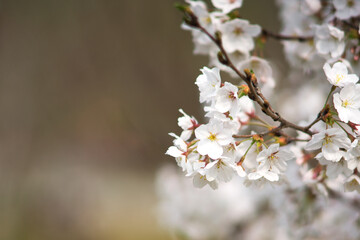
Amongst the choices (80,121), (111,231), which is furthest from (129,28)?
(80,121)

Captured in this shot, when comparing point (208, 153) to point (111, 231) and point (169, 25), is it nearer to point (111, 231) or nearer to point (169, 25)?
point (111, 231)

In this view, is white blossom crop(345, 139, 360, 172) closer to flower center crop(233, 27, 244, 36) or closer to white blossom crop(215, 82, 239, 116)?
white blossom crop(215, 82, 239, 116)

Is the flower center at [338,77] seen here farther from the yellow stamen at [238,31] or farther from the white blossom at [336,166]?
the yellow stamen at [238,31]

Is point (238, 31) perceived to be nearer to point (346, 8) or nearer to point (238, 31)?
point (238, 31)

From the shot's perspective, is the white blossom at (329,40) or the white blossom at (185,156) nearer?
the white blossom at (185,156)

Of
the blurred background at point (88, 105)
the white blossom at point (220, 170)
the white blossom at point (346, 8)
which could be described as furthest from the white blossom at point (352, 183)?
the blurred background at point (88, 105)

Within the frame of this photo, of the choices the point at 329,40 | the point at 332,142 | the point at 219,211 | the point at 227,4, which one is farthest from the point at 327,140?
the point at 219,211

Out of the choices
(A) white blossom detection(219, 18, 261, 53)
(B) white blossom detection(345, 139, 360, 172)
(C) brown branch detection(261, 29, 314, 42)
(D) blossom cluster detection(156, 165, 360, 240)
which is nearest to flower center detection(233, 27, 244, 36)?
(A) white blossom detection(219, 18, 261, 53)

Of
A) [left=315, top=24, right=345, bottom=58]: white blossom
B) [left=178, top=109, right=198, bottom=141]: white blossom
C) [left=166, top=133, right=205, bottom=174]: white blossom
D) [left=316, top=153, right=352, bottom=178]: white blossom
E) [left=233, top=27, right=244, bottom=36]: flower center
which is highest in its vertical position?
[left=233, top=27, right=244, bottom=36]: flower center

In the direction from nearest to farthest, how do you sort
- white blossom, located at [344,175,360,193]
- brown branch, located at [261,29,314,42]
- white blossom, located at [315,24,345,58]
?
white blossom, located at [344,175,360,193], white blossom, located at [315,24,345,58], brown branch, located at [261,29,314,42]
